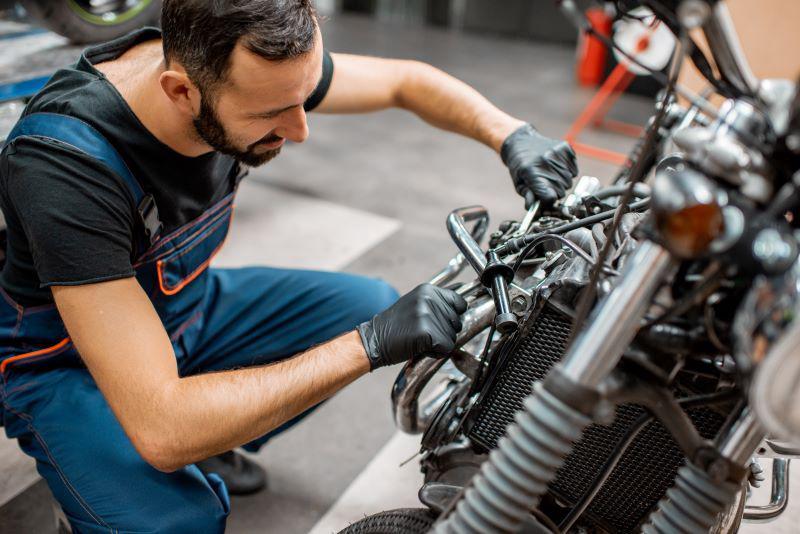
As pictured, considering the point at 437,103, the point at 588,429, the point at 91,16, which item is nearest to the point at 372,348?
the point at 588,429

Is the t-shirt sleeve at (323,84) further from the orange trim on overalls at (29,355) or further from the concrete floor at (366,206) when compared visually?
the concrete floor at (366,206)

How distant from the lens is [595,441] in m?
1.01

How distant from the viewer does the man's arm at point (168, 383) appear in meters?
1.11

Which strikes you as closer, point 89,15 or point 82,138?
point 82,138

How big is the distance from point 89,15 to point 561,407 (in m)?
2.75

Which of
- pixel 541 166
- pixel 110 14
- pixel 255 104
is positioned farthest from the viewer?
pixel 110 14

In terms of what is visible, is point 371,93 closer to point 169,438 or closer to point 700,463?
point 169,438

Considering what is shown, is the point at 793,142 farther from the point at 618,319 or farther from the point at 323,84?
the point at 323,84

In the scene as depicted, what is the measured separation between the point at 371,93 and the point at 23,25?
2.30 m

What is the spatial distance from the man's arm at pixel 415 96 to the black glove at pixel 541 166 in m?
0.11

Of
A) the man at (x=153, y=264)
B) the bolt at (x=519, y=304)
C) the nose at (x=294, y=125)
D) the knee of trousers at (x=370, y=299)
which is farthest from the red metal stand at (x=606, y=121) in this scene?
the bolt at (x=519, y=304)

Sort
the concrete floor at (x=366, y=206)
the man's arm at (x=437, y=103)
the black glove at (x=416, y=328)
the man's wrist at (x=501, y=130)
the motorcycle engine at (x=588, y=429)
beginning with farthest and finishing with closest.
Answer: the concrete floor at (x=366, y=206) < the man's wrist at (x=501, y=130) < the man's arm at (x=437, y=103) < the black glove at (x=416, y=328) < the motorcycle engine at (x=588, y=429)

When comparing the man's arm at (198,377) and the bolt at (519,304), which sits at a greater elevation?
the bolt at (519,304)

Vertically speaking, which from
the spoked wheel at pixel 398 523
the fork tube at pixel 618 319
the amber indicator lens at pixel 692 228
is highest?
the amber indicator lens at pixel 692 228
